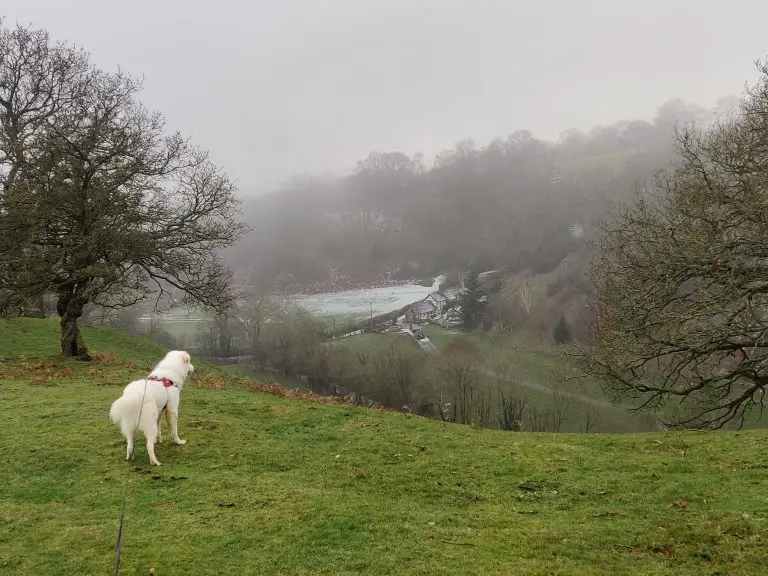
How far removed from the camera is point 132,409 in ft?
31.4

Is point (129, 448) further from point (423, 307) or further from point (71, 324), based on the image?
point (423, 307)

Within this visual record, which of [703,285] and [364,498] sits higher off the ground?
[703,285]

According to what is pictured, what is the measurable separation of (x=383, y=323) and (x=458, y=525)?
10639 centimetres

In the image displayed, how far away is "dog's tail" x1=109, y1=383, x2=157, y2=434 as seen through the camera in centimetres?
957

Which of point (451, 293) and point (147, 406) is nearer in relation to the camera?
point (147, 406)

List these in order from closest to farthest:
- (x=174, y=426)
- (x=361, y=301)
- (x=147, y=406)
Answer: (x=147, y=406)
(x=174, y=426)
(x=361, y=301)

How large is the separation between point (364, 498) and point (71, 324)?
1976 cm

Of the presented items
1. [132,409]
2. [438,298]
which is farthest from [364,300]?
[132,409]

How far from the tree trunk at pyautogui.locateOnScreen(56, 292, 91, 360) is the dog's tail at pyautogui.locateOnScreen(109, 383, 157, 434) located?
15.1 meters

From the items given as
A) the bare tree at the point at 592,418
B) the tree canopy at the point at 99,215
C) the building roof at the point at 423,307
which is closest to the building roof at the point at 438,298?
the building roof at the point at 423,307

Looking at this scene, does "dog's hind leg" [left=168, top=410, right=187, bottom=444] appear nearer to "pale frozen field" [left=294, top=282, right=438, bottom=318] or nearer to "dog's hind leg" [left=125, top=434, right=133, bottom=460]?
"dog's hind leg" [left=125, top=434, right=133, bottom=460]

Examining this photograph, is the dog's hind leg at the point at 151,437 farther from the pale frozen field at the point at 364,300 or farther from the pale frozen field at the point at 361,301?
the pale frozen field at the point at 364,300

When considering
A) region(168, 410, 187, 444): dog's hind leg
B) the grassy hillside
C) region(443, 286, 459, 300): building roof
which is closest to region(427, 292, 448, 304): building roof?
region(443, 286, 459, 300): building roof

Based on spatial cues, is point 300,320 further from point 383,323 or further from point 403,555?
point 403,555
